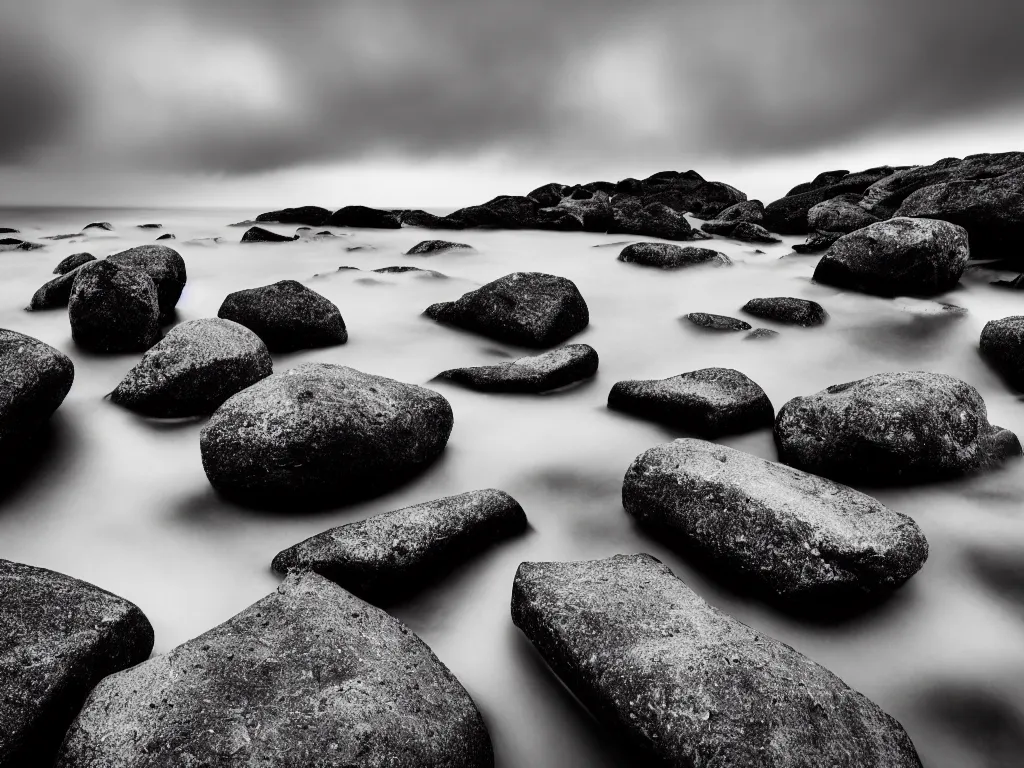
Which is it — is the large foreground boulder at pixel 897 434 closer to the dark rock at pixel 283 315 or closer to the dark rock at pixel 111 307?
the dark rock at pixel 283 315

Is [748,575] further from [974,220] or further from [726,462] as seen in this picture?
[974,220]

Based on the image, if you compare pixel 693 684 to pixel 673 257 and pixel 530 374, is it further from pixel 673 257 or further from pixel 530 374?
pixel 673 257

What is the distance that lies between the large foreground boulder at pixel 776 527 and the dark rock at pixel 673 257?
3.50 m

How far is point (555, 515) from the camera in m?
2.16

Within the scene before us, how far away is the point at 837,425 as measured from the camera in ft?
7.32

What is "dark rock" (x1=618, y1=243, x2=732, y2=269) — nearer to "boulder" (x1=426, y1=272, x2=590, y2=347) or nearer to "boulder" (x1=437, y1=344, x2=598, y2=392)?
"boulder" (x1=426, y1=272, x2=590, y2=347)

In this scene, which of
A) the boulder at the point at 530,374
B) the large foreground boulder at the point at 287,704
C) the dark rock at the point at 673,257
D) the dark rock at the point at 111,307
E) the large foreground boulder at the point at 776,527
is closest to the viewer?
the large foreground boulder at the point at 287,704

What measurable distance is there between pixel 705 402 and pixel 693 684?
145 cm

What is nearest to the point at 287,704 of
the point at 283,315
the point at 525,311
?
the point at 283,315

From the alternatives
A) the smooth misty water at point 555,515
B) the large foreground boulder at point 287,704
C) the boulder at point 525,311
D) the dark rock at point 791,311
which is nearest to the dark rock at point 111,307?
the smooth misty water at point 555,515

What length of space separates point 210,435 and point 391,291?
277cm

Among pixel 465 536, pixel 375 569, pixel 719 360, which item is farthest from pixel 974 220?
pixel 375 569

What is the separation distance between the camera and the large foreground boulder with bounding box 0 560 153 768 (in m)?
1.24

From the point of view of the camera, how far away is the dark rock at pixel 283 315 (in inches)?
131
